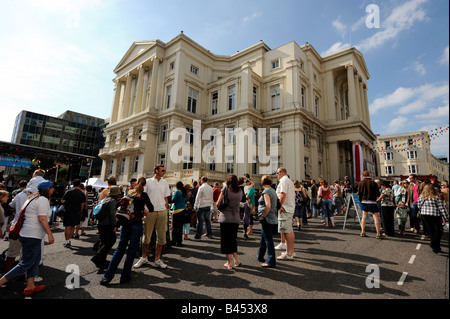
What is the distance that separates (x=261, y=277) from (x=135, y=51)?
38.8 m

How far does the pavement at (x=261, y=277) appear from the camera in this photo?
361 centimetres

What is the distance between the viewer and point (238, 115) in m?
25.4

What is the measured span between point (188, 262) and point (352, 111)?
30621mm

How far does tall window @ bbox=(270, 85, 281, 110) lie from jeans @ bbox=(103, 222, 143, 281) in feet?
81.1

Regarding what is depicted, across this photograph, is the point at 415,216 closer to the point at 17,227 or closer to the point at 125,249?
the point at 125,249

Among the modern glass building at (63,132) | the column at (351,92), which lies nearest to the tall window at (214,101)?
the column at (351,92)

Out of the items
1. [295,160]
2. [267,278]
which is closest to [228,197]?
[267,278]

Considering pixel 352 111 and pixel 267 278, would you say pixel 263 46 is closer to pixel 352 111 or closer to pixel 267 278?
pixel 352 111

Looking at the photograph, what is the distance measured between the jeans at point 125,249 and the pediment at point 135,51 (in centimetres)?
3293

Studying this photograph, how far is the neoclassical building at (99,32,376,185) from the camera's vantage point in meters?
24.8

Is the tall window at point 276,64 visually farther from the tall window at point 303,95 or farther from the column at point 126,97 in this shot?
the column at point 126,97

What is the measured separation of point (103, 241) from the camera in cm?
519

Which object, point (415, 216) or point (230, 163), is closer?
point (415, 216)

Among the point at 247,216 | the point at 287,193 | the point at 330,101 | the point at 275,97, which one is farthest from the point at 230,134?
the point at 287,193
